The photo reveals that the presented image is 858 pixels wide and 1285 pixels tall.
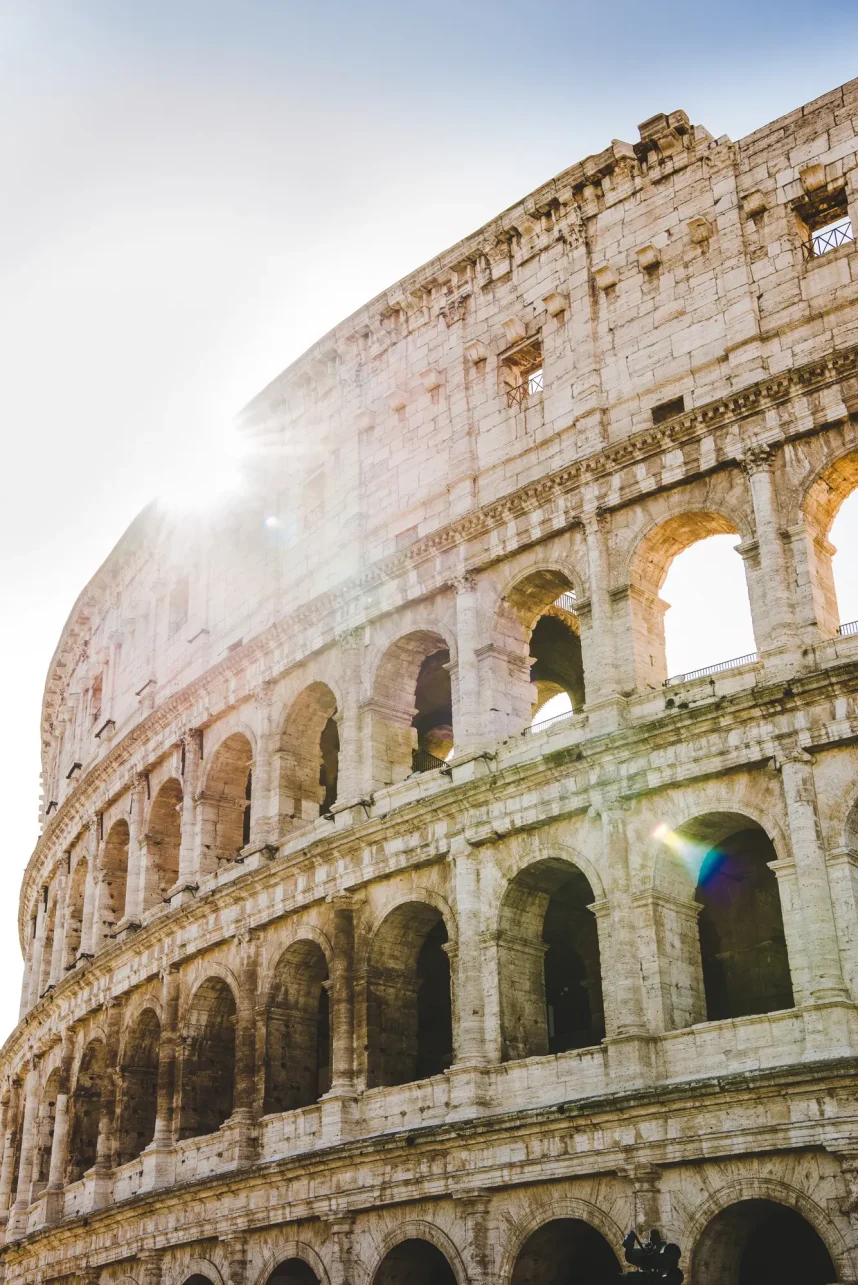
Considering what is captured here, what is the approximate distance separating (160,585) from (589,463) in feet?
43.8

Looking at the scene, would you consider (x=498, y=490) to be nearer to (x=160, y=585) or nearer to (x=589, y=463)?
(x=589, y=463)

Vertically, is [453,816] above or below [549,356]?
below

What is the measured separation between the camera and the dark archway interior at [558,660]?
1026 inches

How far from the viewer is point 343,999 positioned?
20.9 m

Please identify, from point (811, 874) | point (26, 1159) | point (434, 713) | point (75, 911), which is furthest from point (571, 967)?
point (75, 911)

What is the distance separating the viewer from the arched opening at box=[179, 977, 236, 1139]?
24.0m

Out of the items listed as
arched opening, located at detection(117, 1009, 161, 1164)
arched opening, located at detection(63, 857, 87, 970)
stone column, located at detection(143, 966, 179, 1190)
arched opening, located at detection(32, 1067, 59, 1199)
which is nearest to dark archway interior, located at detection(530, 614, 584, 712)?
stone column, located at detection(143, 966, 179, 1190)

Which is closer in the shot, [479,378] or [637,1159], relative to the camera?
[637,1159]

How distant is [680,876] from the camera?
59.5 ft

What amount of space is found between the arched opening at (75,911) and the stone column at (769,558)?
19.0 m

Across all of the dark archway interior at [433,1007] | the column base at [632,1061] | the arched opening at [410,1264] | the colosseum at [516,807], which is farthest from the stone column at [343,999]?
the column base at [632,1061]

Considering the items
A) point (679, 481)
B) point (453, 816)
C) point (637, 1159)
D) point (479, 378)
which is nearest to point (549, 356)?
point (479, 378)

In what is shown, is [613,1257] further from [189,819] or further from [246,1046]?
[189,819]

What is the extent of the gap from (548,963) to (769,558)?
25.4 ft
